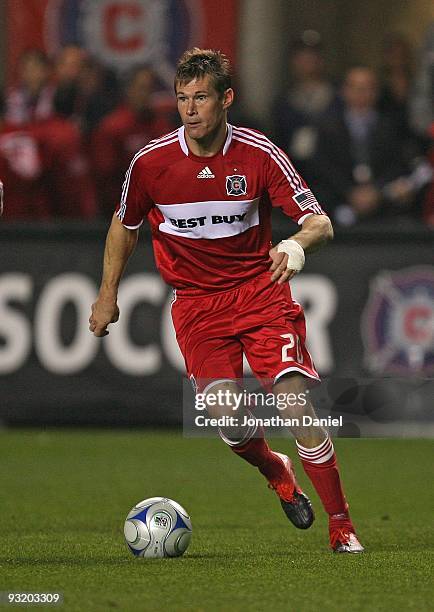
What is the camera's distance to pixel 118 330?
12375 millimetres

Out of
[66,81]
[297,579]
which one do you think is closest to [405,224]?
[66,81]

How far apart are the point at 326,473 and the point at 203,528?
1.23 meters

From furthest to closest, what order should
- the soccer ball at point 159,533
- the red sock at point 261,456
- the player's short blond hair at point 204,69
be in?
the red sock at point 261,456 → the player's short blond hair at point 204,69 → the soccer ball at point 159,533

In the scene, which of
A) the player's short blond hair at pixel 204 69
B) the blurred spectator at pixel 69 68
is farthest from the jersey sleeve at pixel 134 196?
the blurred spectator at pixel 69 68

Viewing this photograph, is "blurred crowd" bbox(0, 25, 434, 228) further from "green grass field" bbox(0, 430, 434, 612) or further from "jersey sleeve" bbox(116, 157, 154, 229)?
"jersey sleeve" bbox(116, 157, 154, 229)

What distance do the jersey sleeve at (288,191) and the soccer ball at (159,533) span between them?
1.49m

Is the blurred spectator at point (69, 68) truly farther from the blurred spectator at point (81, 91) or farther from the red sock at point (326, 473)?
the red sock at point (326, 473)

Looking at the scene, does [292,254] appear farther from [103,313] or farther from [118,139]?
[118,139]

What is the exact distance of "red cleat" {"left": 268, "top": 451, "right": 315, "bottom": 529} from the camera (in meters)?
7.18

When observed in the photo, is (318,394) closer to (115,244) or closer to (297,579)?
(115,244)

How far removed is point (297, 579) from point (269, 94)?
11.2 m

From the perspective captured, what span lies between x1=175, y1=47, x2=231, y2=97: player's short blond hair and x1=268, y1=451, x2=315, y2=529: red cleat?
1.90 meters

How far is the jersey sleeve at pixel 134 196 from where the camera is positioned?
278 inches

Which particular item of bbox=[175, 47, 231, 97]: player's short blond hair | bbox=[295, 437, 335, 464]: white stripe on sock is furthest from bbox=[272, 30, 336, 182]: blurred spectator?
bbox=[295, 437, 335, 464]: white stripe on sock
